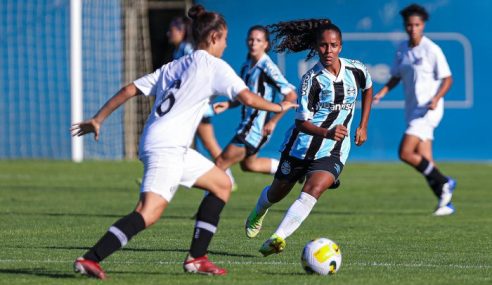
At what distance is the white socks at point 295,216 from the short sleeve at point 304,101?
23.2 inches

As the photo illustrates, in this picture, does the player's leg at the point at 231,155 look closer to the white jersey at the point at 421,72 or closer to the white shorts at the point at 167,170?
the white jersey at the point at 421,72

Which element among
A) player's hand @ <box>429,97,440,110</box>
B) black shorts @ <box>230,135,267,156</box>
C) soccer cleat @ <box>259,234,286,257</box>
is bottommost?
black shorts @ <box>230,135,267,156</box>

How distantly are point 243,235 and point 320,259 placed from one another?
9.79 ft

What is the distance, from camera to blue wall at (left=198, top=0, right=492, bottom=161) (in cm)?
2203

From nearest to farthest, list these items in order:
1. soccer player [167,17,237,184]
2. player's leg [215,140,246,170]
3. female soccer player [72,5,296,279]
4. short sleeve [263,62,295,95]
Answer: female soccer player [72,5,296,279] < short sleeve [263,62,295,95] < player's leg [215,140,246,170] < soccer player [167,17,237,184]

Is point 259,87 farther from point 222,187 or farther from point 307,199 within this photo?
point 222,187

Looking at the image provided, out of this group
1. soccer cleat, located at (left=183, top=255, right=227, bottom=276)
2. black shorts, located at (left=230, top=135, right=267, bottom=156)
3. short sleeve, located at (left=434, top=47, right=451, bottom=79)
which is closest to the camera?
soccer cleat, located at (left=183, top=255, right=227, bottom=276)

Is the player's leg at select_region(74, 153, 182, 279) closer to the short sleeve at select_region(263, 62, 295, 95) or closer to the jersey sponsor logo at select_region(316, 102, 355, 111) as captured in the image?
the jersey sponsor logo at select_region(316, 102, 355, 111)

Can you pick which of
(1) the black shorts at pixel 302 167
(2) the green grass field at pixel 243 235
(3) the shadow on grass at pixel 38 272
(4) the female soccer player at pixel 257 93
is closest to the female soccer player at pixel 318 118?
(1) the black shorts at pixel 302 167

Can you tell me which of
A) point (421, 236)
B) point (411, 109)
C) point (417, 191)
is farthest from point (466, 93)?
point (421, 236)

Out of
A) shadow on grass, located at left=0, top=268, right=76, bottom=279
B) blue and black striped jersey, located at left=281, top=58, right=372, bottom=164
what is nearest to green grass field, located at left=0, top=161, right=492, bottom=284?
shadow on grass, located at left=0, top=268, right=76, bottom=279

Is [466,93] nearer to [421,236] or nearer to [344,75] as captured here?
[421,236]

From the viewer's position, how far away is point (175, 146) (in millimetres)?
7145

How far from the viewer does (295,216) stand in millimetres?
8383
